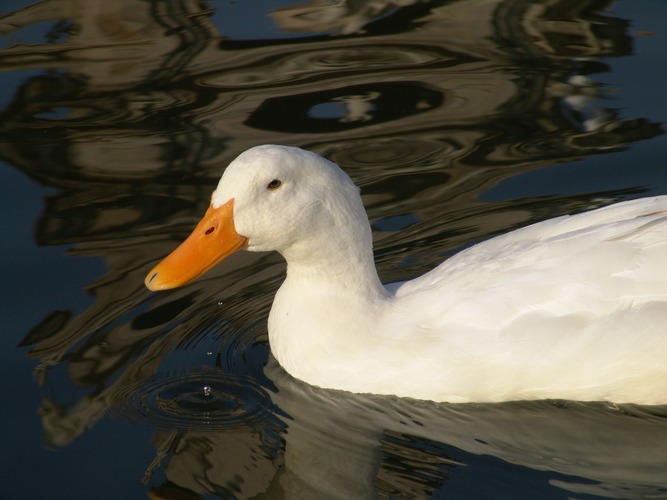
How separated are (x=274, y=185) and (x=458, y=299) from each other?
112 centimetres

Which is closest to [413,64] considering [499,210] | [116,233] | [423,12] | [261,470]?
[423,12]

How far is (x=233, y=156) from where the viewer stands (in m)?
9.05

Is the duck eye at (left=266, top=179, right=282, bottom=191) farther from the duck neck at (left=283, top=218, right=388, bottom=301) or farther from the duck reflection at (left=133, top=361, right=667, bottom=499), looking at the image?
the duck reflection at (left=133, top=361, right=667, bottom=499)

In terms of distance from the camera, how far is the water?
19.2ft

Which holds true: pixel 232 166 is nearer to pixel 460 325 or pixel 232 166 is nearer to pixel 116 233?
pixel 460 325

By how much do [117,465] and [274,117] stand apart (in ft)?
14.1

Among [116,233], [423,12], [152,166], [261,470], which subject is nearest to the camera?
[261,470]

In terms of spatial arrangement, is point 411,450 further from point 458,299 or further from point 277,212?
point 277,212

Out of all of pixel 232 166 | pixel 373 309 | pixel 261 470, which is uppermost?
pixel 232 166

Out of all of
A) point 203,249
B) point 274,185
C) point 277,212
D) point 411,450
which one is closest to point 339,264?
point 277,212

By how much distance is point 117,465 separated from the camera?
19.2 ft

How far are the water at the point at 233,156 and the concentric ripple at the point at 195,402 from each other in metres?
0.01

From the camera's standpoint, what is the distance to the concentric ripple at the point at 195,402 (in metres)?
6.25

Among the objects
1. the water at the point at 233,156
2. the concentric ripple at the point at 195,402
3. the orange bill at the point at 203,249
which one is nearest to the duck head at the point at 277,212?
the orange bill at the point at 203,249
